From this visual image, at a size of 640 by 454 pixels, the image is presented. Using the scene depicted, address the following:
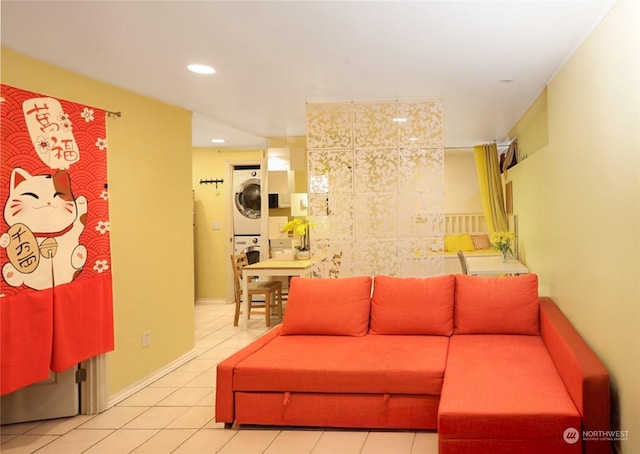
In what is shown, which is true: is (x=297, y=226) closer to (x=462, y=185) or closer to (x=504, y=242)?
(x=504, y=242)

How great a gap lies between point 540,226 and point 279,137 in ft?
11.5

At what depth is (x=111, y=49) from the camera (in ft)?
10.6

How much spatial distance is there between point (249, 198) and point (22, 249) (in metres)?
5.37

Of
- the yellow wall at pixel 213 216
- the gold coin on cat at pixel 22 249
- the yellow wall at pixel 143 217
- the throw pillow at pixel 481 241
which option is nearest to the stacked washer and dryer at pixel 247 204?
the yellow wall at pixel 213 216

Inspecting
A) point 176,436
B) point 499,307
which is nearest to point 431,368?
point 499,307

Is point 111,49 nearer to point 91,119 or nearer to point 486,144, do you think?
point 91,119

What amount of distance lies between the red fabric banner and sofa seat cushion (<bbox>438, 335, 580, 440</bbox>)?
2.27 meters

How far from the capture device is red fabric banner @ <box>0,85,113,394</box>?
3.01m

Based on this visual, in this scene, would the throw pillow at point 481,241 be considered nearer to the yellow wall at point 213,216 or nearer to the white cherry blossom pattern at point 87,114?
the yellow wall at point 213,216

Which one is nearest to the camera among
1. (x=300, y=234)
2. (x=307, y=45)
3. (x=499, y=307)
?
(x=307, y=45)

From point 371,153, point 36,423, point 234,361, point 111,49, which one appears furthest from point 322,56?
point 36,423

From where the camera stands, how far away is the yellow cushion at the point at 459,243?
31.3ft

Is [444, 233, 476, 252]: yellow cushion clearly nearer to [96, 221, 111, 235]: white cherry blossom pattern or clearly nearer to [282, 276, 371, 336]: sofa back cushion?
[282, 276, 371, 336]: sofa back cushion

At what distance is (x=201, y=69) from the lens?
12.3 ft
